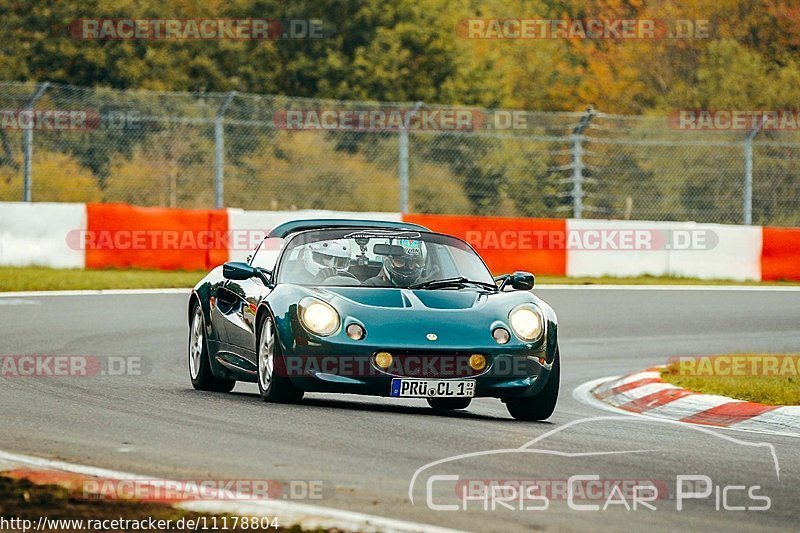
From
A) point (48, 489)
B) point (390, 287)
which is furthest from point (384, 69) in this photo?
Result: point (48, 489)

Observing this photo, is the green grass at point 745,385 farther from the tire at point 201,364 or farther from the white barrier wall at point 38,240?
the white barrier wall at point 38,240

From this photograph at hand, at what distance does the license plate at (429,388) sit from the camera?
30.5 feet

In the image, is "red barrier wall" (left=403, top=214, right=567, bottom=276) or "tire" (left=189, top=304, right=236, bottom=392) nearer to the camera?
"tire" (left=189, top=304, right=236, bottom=392)

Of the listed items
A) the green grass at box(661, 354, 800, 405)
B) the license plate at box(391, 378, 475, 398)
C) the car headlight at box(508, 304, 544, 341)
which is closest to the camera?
the license plate at box(391, 378, 475, 398)

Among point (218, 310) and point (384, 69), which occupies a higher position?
point (384, 69)

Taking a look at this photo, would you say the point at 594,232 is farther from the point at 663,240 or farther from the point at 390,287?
the point at 390,287

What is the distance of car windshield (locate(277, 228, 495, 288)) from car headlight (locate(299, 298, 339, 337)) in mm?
586

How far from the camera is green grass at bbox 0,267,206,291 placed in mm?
20797

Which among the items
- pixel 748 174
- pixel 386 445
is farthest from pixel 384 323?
pixel 748 174

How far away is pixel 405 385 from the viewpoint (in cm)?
930

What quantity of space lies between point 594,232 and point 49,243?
26.5 feet

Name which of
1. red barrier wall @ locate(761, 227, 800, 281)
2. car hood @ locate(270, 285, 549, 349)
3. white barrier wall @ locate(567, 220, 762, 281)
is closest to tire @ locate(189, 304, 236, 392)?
car hood @ locate(270, 285, 549, 349)

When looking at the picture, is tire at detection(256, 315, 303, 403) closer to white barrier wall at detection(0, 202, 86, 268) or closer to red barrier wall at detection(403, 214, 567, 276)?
white barrier wall at detection(0, 202, 86, 268)

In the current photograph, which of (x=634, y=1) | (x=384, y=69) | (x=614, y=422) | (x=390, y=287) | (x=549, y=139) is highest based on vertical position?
(x=634, y=1)
